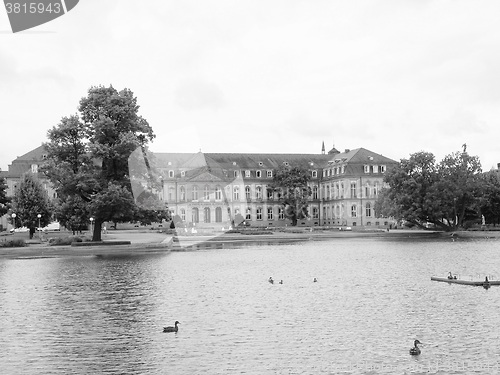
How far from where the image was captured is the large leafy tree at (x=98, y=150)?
7538 centimetres

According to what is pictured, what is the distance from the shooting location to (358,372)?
66.5ft

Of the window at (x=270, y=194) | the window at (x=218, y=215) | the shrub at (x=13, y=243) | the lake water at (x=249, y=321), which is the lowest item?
the lake water at (x=249, y=321)

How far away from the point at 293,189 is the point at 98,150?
9095 cm

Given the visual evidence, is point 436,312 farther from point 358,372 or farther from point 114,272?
point 114,272

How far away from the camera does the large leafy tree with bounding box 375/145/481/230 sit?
110250 millimetres

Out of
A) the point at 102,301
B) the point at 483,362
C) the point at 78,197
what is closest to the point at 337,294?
the point at 102,301

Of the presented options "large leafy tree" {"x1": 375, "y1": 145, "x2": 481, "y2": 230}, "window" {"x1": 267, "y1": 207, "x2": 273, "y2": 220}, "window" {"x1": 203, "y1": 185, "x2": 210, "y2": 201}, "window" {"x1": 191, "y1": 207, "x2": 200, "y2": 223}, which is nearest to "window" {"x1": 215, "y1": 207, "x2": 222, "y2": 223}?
"window" {"x1": 203, "y1": 185, "x2": 210, "y2": 201}

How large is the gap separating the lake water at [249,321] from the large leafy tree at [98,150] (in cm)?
2456

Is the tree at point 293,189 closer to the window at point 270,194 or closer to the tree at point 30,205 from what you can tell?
the window at point 270,194

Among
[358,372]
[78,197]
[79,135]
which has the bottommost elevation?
[358,372]

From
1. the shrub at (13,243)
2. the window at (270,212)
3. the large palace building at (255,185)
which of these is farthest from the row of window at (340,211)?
the shrub at (13,243)

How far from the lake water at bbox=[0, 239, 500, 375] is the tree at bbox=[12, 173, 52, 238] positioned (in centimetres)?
5167

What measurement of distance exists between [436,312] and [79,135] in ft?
189

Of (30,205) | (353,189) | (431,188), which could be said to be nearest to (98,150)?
(30,205)
